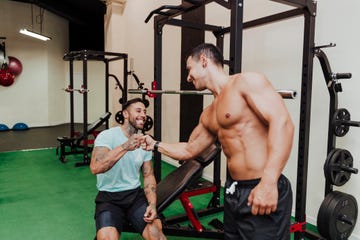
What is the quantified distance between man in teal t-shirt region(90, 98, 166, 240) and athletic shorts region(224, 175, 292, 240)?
703 millimetres

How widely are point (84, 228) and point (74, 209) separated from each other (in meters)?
0.49

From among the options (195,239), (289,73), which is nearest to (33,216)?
(195,239)

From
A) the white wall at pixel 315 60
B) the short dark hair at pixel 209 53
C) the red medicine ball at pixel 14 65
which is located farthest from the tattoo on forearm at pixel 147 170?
the red medicine ball at pixel 14 65

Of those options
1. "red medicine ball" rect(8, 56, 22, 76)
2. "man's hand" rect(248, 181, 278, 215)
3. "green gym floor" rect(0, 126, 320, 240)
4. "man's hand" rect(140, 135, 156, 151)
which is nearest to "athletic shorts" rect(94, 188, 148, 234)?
"man's hand" rect(140, 135, 156, 151)

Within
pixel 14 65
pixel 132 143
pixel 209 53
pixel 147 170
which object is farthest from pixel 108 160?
pixel 14 65

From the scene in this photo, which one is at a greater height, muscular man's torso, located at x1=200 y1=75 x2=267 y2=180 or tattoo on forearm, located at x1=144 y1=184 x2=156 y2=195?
muscular man's torso, located at x1=200 y1=75 x2=267 y2=180

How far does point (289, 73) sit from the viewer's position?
2.92 m

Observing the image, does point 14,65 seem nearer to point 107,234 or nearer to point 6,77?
point 6,77

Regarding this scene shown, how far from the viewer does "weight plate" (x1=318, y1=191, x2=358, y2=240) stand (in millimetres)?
2156

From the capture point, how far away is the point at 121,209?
211 cm

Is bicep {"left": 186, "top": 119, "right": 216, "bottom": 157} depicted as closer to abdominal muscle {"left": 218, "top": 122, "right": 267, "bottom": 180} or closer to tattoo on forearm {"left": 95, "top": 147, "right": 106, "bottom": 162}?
abdominal muscle {"left": 218, "top": 122, "right": 267, "bottom": 180}

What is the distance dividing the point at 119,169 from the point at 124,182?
97 mm

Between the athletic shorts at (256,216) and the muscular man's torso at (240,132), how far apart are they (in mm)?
67

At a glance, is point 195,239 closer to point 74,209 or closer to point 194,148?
point 194,148
